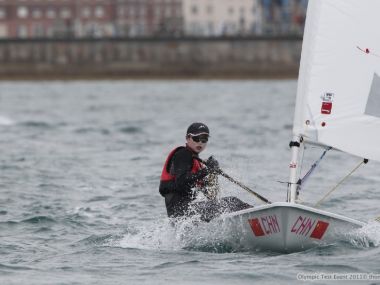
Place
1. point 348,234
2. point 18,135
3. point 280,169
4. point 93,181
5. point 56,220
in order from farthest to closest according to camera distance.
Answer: point 18,135 → point 280,169 → point 93,181 → point 56,220 → point 348,234

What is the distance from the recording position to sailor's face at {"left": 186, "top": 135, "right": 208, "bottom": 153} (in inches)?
413

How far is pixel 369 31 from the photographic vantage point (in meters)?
10.3

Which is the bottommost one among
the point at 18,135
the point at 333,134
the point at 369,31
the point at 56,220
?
the point at 18,135

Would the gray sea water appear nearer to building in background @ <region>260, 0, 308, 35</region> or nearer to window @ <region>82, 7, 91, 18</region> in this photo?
building in background @ <region>260, 0, 308, 35</region>

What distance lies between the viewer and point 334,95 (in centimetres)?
1031

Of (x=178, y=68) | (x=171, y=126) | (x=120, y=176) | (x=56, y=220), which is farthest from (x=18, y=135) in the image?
(x=178, y=68)

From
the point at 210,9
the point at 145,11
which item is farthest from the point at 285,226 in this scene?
the point at 145,11

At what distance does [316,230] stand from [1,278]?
2762mm

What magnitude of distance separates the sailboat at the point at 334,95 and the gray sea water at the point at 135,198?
214 millimetres

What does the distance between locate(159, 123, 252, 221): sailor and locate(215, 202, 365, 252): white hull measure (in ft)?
1.06

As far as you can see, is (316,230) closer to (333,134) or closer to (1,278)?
(333,134)

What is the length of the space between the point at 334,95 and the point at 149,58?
163ft

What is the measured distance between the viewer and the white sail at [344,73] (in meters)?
10.2

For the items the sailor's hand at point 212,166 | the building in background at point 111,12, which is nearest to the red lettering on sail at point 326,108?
the sailor's hand at point 212,166
